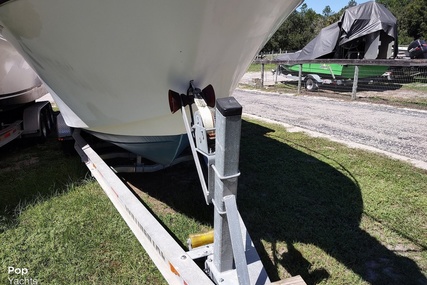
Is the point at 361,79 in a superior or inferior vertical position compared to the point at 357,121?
superior

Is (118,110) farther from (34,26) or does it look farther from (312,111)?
(312,111)

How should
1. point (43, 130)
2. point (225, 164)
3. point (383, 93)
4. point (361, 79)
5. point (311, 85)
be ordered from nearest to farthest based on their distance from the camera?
point (225, 164)
point (43, 130)
point (383, 93)
point (361, 79)
point (311, 85)

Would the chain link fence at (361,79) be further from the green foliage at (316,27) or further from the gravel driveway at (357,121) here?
the green foliage at (316,27)

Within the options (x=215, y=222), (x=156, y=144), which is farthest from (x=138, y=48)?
(x=215, y=222)

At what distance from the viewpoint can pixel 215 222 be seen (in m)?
1.84

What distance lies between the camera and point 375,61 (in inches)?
357

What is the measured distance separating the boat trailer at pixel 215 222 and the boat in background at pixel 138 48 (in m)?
0.22

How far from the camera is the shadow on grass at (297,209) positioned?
2283 mm

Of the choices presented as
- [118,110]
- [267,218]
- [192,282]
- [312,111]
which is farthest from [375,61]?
[192,282]

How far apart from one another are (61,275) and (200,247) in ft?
3.13

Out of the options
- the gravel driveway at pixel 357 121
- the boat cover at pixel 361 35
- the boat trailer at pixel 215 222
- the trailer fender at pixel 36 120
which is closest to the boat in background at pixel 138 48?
the boat trailer at pixel 215 222

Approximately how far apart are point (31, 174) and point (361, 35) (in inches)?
437

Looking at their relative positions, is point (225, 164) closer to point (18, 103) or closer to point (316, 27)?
point (18, 103)

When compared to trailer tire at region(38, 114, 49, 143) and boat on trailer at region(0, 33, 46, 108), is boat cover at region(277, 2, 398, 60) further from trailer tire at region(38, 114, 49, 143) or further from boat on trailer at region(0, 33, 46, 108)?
boat on trailer at region(0, 33, 46, 108)
